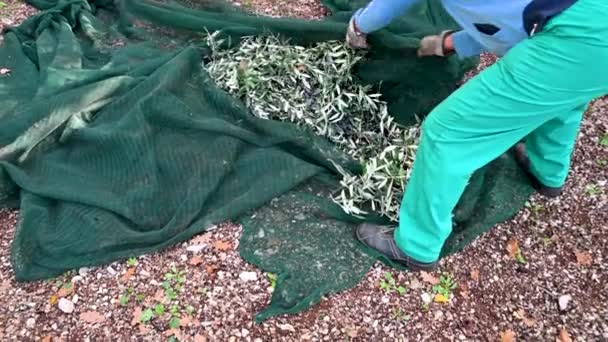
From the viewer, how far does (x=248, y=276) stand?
7.55 ft

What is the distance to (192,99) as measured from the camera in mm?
2828

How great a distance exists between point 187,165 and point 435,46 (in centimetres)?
127

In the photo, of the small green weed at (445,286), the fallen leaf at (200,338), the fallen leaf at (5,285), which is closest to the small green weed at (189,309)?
the fallen leaf at (200,338)

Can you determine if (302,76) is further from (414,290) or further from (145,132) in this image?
(414,290)

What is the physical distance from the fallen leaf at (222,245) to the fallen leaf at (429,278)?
82cm

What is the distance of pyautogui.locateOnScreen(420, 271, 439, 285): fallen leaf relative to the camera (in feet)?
7.71

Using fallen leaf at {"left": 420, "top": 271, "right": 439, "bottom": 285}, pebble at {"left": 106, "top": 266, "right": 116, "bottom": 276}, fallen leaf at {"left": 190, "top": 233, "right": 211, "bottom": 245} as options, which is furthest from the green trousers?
pebble at {"left": 106, "top": 266, "right": 116, "bottom": 276}

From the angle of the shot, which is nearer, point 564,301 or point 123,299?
point 123,299

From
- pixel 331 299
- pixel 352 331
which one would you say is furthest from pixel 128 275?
pixel 352 331

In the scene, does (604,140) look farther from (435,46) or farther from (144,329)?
(144,329)

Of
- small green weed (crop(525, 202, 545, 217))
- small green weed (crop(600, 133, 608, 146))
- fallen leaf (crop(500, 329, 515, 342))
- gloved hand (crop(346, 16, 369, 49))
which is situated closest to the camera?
fallen leaf (crop(500, 329, 515, 342))

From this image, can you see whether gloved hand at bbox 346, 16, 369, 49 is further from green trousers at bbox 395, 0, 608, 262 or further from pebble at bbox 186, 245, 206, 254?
pebble at bbox 186, 245, 206, 254

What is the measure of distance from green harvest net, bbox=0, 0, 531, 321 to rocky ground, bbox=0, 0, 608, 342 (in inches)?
2.6

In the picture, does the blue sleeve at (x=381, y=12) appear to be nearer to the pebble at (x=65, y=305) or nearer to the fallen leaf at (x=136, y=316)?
the fallen leaf at (x=136, y=316)
